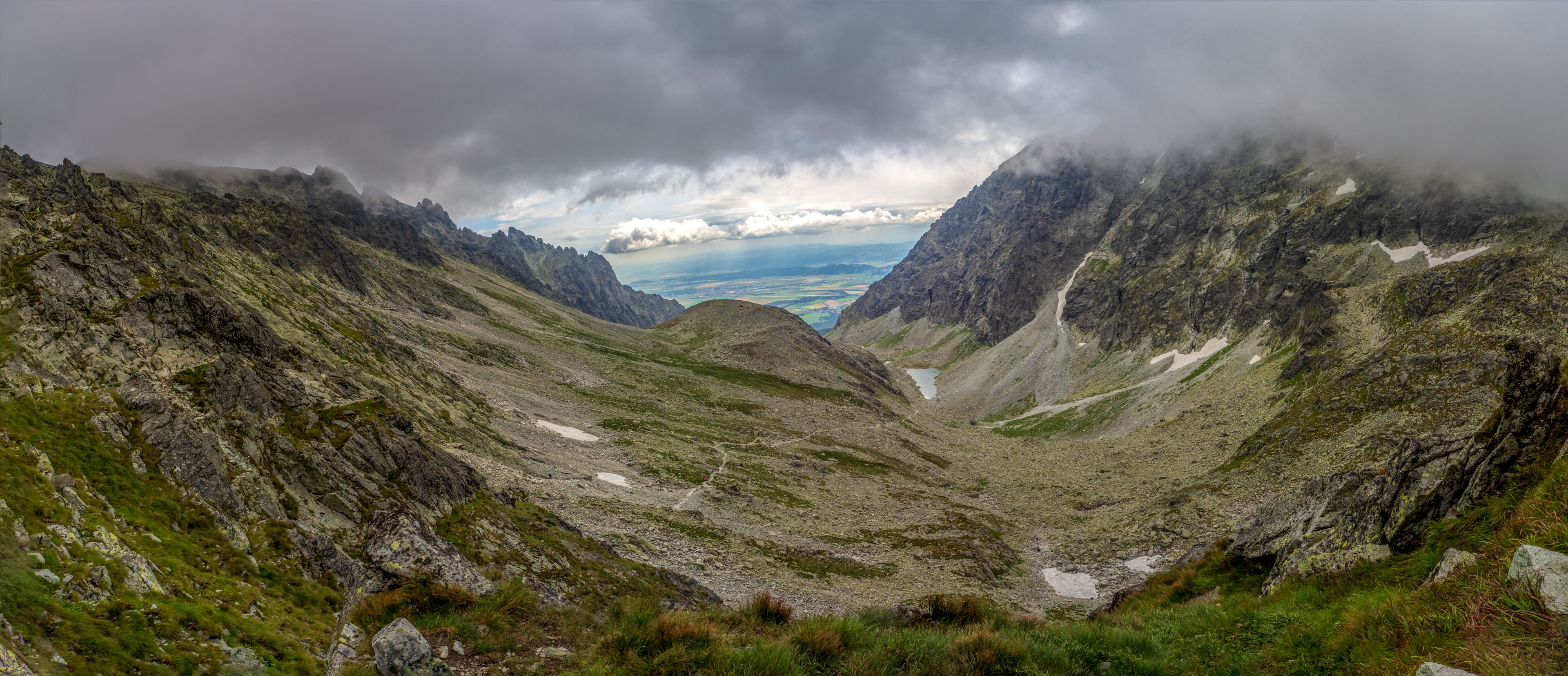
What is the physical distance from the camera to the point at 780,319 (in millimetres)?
188750

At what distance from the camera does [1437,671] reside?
20.9 feet

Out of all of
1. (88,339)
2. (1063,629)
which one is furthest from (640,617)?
(88,339)

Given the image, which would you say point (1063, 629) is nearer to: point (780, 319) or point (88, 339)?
point (88, 339)

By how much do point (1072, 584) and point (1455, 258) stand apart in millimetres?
130482

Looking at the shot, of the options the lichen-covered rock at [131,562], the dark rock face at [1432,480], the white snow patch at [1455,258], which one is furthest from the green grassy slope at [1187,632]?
the white snow patch at [1455,258]

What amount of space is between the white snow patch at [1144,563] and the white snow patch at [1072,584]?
351 cm

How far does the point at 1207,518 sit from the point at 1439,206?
423ft

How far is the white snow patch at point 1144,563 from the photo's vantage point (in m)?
48.8

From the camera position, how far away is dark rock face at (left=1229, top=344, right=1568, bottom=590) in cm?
1102

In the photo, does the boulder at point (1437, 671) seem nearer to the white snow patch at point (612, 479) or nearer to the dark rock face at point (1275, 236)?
the white snow patch at point (612, 479)

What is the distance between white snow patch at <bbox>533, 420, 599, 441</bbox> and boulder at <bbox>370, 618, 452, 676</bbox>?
57928mm

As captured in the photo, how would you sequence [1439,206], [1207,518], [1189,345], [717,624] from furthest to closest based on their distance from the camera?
[1189,345] → [1439,206] → [1207,518] → [717,624]

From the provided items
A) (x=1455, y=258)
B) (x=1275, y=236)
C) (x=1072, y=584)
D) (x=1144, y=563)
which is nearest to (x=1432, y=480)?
(x=1072, y=584)

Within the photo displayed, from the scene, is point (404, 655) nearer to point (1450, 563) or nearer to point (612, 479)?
point (1450, 563)
